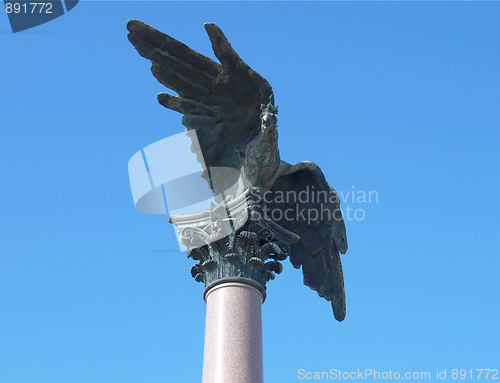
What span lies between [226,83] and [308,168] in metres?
2.48

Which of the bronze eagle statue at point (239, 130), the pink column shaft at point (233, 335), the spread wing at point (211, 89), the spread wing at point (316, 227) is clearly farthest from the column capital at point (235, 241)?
the spread wing at point (316, 227)

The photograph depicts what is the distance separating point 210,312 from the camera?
1324 cm

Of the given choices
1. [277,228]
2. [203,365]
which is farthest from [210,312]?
[277,228]

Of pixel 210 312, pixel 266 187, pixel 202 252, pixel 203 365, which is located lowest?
pixel 203 365

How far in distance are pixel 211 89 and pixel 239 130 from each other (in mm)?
965

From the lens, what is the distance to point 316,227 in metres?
16.8

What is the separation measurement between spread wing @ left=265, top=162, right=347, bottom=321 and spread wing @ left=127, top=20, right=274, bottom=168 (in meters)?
1.44

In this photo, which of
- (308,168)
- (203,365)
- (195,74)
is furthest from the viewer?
(308,168)

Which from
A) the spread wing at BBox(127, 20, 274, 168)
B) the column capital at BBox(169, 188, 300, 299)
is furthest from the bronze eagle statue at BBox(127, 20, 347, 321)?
the column capital at BBox(169, 188, 300, 299)

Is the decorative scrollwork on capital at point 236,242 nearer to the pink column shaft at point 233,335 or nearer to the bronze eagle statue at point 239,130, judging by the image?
the pink column shaft at point 233,335

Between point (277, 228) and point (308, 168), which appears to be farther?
point (308, 168)

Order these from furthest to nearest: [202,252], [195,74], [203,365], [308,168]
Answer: [308,168] < [195,74] < [202,252] < [203,365]

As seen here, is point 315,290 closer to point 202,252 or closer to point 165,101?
point 202,252

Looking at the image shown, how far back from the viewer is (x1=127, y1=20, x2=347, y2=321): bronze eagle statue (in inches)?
580
